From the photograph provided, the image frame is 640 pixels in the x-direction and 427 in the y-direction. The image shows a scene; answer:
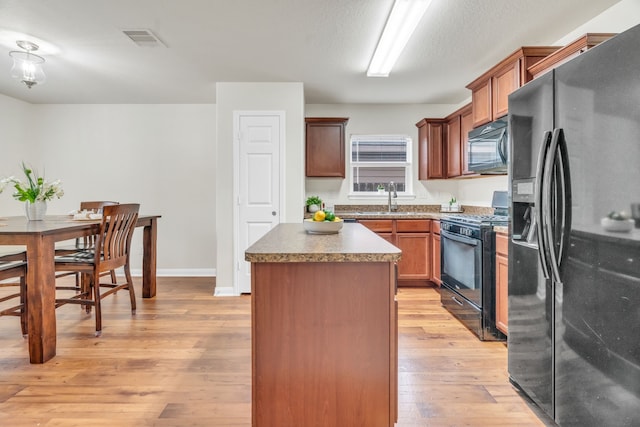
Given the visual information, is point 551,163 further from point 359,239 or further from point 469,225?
point 469,225

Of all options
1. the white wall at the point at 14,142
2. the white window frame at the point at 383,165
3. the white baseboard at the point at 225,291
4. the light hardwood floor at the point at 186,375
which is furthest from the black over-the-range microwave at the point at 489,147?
the white wall at the point at 14,142

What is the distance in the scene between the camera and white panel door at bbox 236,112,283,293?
4004 mm

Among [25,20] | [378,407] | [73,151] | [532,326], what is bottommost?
[378,407]

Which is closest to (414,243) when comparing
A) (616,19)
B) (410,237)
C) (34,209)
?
(410,237)

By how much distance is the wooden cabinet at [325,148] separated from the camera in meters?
4.55

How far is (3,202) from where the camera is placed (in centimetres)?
452

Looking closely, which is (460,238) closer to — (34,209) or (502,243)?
(502,243)

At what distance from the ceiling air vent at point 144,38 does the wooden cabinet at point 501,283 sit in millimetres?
3145

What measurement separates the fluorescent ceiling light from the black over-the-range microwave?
1000 mm

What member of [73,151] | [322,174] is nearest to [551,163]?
[322,174]

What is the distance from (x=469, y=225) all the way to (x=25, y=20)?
3765mm

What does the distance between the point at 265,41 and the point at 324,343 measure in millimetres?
2546

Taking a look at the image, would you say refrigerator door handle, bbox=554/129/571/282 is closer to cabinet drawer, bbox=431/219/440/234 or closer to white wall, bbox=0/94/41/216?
cabinet drawer, bbox=431/219/440/234

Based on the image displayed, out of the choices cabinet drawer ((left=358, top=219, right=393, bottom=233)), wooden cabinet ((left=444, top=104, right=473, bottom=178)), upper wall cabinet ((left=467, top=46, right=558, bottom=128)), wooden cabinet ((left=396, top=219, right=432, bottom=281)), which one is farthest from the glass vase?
wooden cabinet ((left=444, top=104, right=473, bottom=178))
